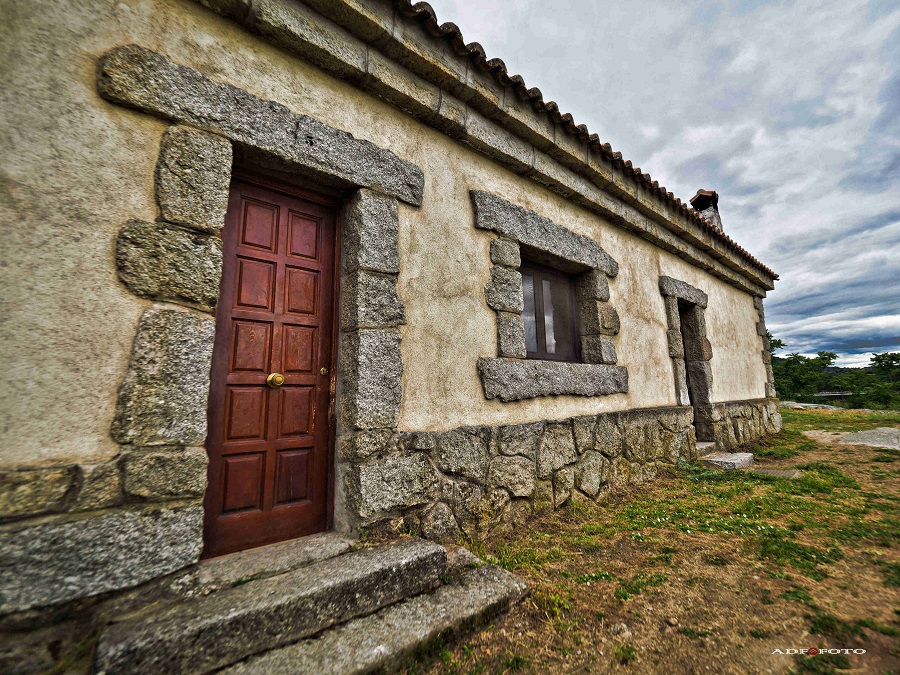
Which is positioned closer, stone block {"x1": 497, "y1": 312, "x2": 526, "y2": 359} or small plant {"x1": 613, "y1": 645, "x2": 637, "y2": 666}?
small plant {"x1": 613, "y1": 645, "x2": 637, "y2": 666}

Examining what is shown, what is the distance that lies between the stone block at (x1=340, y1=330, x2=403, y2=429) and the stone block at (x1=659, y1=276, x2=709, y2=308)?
4.49 meters

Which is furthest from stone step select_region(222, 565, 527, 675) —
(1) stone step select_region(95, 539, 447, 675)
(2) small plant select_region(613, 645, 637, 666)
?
(2) small plant select_region(613, 645, 637, 666)

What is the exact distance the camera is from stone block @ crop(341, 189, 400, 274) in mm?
2480

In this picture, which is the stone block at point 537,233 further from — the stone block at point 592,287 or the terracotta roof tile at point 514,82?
the terracotta roof tile at point 514,82

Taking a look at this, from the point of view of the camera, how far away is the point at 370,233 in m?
2.52

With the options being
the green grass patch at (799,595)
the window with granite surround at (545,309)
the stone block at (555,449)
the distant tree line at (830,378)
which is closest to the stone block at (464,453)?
the window with granite surround at (545,309)

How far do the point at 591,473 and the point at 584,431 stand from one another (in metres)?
0.41

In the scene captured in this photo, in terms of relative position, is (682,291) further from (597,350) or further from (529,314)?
(529,314)

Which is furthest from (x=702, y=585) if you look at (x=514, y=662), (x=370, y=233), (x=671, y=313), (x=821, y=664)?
(x=671, y=313)

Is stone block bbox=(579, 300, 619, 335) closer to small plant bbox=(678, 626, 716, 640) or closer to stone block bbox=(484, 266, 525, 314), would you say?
stone block bbox=(484, 266, 525, 314)

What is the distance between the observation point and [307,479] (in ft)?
7.65

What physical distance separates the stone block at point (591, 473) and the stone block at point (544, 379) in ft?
2.04

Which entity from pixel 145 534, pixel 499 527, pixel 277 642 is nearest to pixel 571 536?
pixel 499 527

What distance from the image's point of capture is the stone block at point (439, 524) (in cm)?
248
